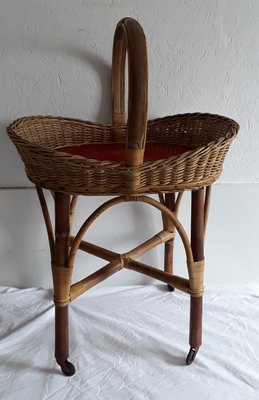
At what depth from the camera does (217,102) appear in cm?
98

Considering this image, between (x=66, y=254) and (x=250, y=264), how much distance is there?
618mm

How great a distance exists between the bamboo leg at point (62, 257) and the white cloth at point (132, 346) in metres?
0.03

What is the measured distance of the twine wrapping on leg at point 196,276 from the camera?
74cm

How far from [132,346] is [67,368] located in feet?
0.52

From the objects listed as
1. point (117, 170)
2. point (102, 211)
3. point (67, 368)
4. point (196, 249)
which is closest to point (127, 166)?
point (117, 170)

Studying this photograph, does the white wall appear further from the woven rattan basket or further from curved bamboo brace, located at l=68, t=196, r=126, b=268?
curved bamboo brace, located at l=68, t=196, r=126, b=268

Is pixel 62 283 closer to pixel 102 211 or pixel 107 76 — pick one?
pixel 102 211

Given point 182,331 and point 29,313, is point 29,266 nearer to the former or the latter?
point 29,313

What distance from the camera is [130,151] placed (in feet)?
1.88

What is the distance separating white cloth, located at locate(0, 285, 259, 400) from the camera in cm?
72

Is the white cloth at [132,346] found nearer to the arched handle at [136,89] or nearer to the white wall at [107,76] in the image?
the white wall at [107,76]

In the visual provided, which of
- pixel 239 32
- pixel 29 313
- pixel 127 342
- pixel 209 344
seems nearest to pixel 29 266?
pixel 29 313

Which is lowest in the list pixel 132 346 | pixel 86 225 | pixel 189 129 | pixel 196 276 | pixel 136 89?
pixel 132 346

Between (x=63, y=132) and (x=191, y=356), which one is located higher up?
(x=63, y=132)
